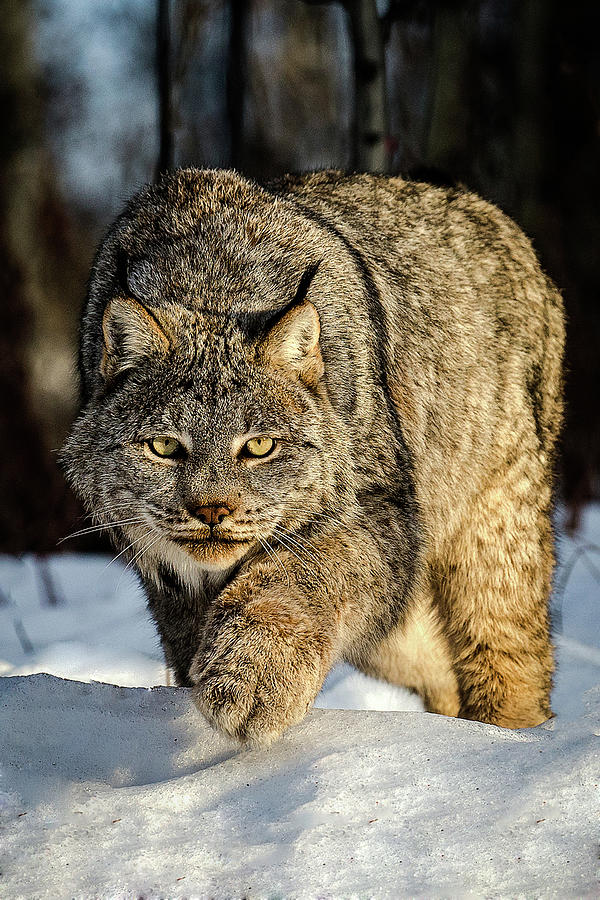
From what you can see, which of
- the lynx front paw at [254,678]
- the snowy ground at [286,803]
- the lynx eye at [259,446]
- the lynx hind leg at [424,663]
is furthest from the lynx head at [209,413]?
the lynx hind leg at [424,663]

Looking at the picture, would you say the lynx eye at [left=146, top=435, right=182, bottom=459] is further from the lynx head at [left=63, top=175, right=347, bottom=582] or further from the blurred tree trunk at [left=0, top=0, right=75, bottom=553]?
the blurred tree trunk at [left=0, top=0, right=75, bottom=553]

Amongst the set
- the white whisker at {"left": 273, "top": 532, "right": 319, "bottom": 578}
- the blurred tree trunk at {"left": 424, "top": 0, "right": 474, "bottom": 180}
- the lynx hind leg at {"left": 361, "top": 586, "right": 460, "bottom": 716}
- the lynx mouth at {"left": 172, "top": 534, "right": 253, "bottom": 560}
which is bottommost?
the lynx hind leg at {"left": 361, "top": 586, "right": 460, "bottom": 716}

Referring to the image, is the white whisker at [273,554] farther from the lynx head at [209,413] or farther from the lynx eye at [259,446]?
the lynx eye at [259,446]

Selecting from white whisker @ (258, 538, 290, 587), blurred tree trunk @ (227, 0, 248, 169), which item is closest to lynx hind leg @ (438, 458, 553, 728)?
white whisker @ (258, 538, 290, 587)

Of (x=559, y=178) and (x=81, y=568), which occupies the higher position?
(x=559, y=178)

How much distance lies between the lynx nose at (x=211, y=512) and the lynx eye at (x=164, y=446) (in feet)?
0.62

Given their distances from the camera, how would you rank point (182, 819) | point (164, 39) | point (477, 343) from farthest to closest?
point (164, 39)
point (477, 343)
point (182, 819)

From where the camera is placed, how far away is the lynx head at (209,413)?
9.33 feet

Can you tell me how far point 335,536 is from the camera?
3088 millimetres

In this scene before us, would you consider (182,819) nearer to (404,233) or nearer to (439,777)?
(439,777)

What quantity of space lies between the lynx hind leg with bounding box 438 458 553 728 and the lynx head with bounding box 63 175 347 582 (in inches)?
36.9

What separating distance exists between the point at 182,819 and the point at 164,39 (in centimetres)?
528

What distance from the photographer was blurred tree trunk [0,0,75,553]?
7.12m

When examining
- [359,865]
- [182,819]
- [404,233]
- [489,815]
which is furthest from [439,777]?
[404,233]
